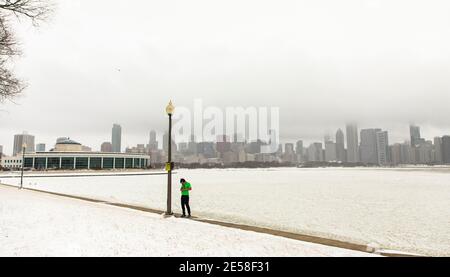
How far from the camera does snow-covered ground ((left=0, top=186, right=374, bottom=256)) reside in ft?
24.7

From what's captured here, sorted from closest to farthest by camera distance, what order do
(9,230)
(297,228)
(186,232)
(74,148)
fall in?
(9,230)
(186,232)
(297,228)
(74,148)

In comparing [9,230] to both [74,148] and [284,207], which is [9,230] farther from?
[74,148]

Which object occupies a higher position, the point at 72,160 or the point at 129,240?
the point at 72,160

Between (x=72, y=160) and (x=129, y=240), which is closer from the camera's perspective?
(x=129, y=240)

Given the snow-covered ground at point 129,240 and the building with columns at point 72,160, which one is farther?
the building with columns at point 72,160

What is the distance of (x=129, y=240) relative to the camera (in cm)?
844

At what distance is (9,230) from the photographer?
8.95 metres

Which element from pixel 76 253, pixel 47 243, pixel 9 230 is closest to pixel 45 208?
pixel 9 230

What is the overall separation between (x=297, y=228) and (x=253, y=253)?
586cm

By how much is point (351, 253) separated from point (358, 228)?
234 inches

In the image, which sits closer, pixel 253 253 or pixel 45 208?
pixel 253 253

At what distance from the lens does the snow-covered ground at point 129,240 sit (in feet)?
24.7
